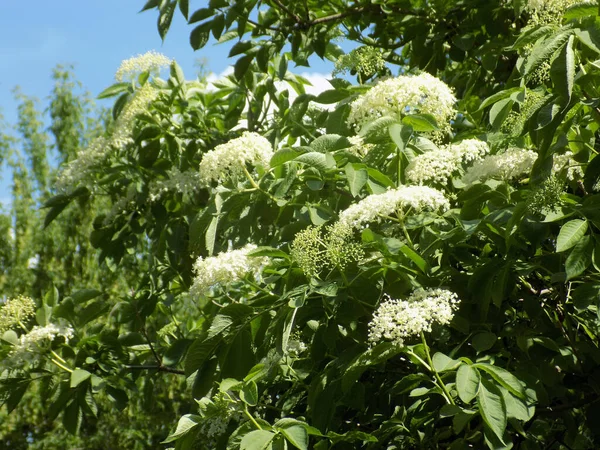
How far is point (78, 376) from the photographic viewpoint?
2893mm

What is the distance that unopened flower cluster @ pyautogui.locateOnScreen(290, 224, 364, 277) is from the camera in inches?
75.8

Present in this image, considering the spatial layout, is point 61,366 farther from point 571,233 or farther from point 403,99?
point 571,233

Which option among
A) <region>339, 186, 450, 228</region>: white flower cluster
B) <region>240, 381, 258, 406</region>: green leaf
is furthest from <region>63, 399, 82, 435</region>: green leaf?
<region>339, 186, 450, 228</region>: white flower cluster

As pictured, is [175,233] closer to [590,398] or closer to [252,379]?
[252,379]

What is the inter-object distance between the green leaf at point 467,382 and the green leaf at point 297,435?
0.36 metres

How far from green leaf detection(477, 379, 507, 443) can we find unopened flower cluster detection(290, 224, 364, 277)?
1.43ft

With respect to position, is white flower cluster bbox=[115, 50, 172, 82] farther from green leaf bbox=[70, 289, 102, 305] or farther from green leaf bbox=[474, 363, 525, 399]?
green leaf bbox=[474, 363, 525, 399]

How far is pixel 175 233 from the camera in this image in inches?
137

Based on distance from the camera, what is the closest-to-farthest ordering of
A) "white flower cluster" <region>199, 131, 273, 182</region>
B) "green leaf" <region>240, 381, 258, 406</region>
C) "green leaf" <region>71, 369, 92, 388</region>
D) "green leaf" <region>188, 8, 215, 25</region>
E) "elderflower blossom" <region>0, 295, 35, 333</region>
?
"green leaf" <region>240, 381, 258, 406</region> → "white flower cluster" <region>199, 131, 273, 182</region> → "green leaf" <region>71, 369, 92, 388</region> → "elderflower blossom" <region>0, 295, 35, 333</region> → "green leaf" <region>188, 8, 215, 25</region>

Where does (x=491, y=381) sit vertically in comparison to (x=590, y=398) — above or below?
above

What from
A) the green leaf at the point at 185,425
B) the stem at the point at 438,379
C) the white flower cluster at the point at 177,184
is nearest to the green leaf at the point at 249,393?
the green leaf at the point at 185,425

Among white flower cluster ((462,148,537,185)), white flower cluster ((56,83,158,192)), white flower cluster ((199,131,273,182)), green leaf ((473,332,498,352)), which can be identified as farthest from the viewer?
white flower cluster ((56,83,158,192))

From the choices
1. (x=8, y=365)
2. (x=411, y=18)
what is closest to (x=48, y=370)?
(x=8, y=365)

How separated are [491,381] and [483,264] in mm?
347
